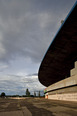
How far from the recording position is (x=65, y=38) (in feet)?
56.7

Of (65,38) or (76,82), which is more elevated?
(65,38)

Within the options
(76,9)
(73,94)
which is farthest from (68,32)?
(73,94)

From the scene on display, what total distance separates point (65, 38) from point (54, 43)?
2.31 metres

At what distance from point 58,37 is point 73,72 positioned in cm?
886

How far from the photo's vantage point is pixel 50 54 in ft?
77.3

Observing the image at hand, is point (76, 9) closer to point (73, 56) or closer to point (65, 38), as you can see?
point (65, 38)

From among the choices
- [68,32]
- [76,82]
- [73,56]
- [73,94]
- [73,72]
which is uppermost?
[68,32]

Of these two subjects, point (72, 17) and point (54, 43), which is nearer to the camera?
point (72, 17)

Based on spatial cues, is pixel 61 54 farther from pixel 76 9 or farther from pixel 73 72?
pixel 76 9

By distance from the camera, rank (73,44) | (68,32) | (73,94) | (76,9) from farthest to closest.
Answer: (73,94) → (73,44) → (68,32) → (76,9)

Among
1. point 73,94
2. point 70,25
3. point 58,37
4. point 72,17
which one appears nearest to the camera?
point 72,17

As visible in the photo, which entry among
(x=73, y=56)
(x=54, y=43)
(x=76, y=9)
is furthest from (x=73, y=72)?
(x=76, y=9)

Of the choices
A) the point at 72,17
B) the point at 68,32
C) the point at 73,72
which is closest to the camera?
the point at 72,17

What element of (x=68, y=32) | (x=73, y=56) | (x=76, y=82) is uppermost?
(x=68, y=32)
